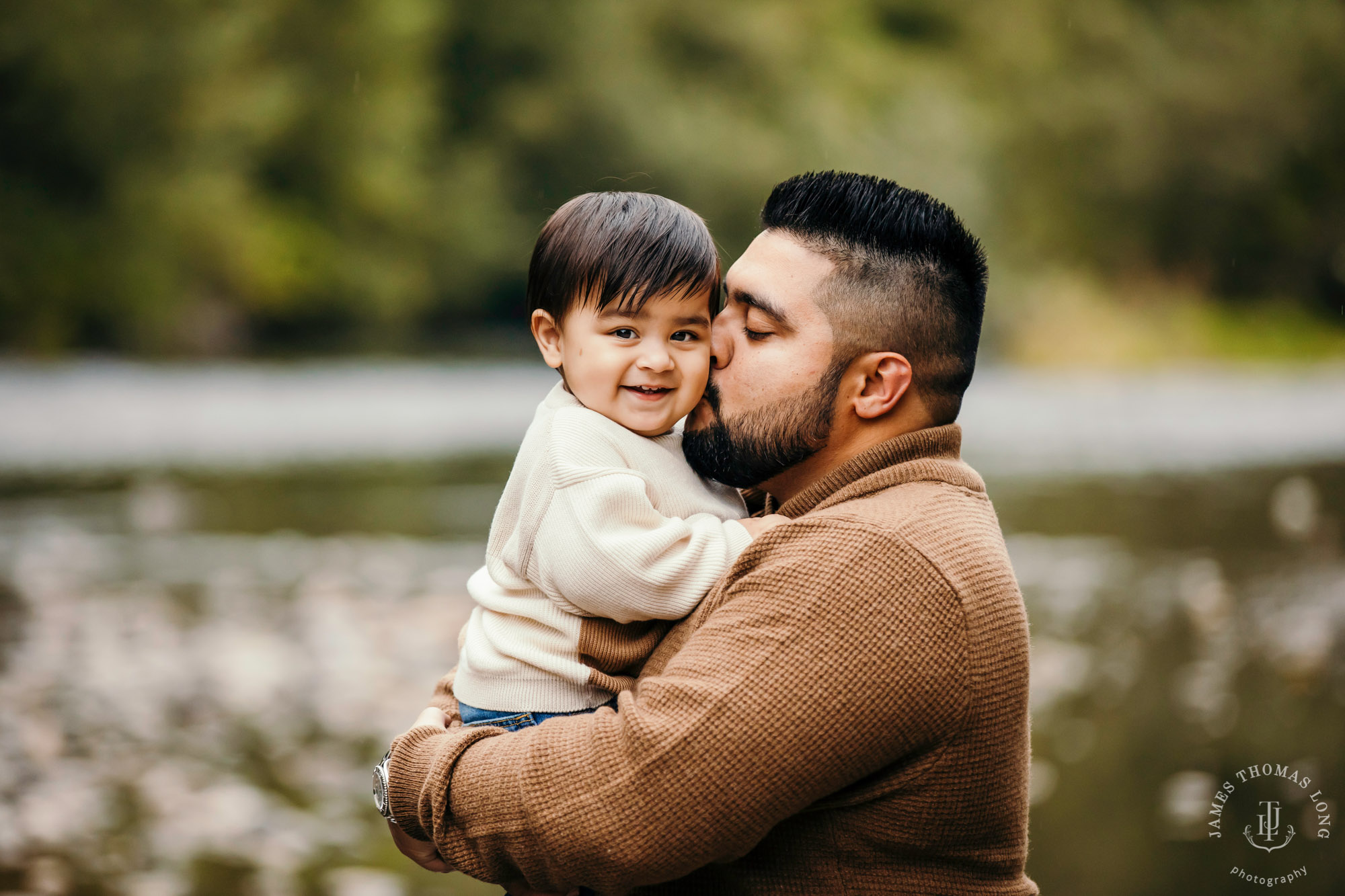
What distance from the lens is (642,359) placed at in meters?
2.02

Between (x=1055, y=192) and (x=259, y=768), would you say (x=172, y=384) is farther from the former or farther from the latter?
(x=1055, y=192)

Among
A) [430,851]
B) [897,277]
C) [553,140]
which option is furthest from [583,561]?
[553,140]

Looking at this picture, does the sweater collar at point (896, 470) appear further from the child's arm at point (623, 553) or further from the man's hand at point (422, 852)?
the man's hand at point (422, 852)

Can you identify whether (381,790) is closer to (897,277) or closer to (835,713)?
(835,713)

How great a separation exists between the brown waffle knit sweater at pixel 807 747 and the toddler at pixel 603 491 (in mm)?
148

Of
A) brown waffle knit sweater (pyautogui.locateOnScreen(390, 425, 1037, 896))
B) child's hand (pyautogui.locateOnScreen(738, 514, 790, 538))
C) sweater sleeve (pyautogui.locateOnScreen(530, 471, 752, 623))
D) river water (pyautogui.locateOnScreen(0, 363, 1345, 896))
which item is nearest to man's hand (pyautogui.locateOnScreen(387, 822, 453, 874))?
brown waffle knit sweater (pyautogui.locateOnScreen(390, 425, 1037, 896))

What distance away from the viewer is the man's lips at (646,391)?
2.05 m

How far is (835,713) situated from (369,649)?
5238mm

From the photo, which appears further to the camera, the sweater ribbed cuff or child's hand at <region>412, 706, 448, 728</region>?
child's hand at <region>412, 706, 448, 728</region>

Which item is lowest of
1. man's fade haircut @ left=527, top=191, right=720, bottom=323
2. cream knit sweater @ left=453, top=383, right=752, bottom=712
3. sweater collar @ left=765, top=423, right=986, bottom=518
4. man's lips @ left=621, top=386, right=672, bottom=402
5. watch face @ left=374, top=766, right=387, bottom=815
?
watch face @ left=374, top=766, right=387, bottom=815

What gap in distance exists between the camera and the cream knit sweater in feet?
5.89

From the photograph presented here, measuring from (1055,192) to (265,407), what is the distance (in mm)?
18565

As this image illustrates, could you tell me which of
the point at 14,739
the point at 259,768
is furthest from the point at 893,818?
the point at 14,739

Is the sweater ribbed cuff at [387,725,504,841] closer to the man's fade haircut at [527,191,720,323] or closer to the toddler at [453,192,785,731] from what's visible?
the toddler at [453,192,785,731]
